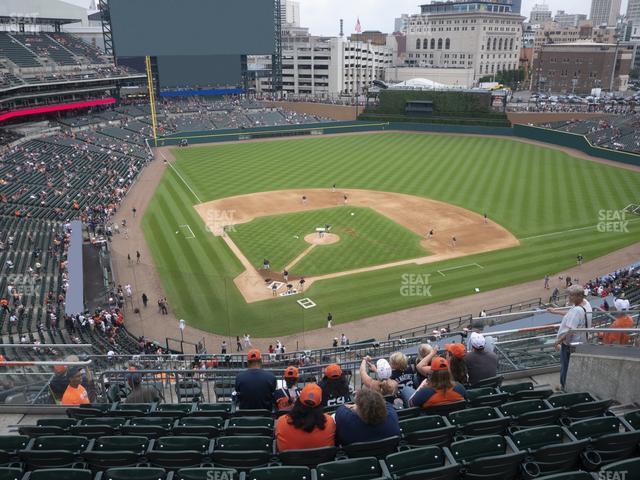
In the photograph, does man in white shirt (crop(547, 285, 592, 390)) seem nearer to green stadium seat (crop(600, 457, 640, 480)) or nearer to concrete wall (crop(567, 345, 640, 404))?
concrete wall (crop(567, 345, 640, 404))

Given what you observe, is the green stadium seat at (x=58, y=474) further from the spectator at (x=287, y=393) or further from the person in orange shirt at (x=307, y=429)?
the spectator at (x=287, y=393)

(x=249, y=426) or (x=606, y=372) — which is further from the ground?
(x=249, y=426)

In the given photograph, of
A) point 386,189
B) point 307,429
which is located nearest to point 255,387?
point 307,429

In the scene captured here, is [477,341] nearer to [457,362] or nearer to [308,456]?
[457,362]

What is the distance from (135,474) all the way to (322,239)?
2875 cm

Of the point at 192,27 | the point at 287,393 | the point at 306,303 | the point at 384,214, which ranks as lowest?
the point at 306,303

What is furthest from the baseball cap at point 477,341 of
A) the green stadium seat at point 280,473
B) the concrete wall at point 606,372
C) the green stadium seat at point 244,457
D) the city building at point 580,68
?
the city building at point 580,68

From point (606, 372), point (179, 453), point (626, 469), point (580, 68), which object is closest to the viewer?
point (626, 469)

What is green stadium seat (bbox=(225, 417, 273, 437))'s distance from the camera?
6.52 metres

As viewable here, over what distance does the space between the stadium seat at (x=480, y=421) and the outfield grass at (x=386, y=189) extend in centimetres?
1750

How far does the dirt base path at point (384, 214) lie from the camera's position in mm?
29098

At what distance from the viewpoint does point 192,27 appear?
77.8 meters

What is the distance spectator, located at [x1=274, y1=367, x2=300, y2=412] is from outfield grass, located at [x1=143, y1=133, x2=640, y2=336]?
52.0 feet

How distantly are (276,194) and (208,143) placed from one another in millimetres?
28003
